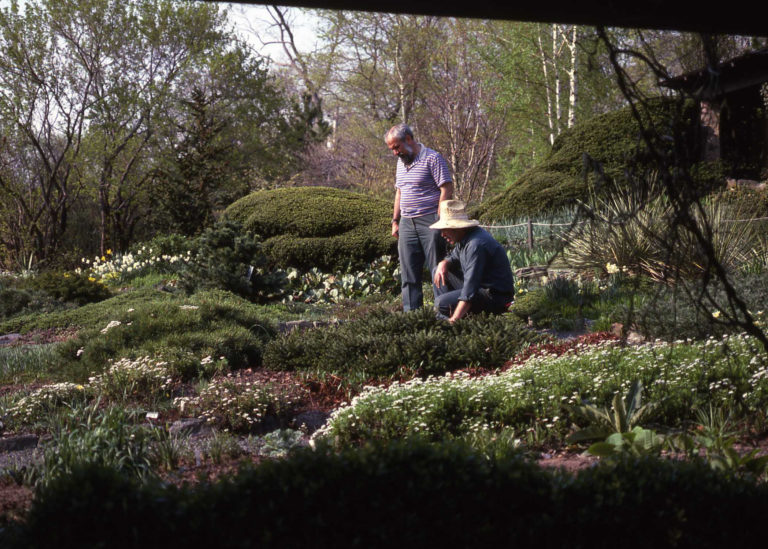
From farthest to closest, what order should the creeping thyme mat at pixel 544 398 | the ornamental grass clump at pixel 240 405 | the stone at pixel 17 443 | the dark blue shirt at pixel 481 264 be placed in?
1. the dark blue shirt at pixel 481 264
2. the ornamental grass clump at pixel 240 405
3. the stone at pixel 17 443
4. the creeping thyme mat at pixel 544 398

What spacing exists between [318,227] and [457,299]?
6639 millimetres

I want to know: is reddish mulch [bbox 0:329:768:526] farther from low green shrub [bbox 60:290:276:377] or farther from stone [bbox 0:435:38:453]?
stone [bbox 0:435:38:453]

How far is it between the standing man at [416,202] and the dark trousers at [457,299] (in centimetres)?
41

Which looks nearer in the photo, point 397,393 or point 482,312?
point 397,393

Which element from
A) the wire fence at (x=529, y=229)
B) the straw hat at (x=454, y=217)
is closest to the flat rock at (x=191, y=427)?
the straw hat at (x=454, y=217)

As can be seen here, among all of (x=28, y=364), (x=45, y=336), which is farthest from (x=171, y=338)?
(x=45, y=336)

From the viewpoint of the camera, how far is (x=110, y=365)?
20.7 feet

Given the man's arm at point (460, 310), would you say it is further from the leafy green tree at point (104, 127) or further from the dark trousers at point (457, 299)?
→ the leafy green tree at point (104, 127)

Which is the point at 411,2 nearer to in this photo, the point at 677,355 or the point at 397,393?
the point at 397,393

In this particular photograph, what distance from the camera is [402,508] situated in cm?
222

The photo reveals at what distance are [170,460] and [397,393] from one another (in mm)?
1405

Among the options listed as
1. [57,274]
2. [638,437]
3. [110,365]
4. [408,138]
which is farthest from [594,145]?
[638,437]

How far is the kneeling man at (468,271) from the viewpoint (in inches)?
252

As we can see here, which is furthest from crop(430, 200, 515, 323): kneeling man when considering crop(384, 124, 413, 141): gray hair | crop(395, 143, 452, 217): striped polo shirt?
crop(384, 124, 413, 141): gray hair
